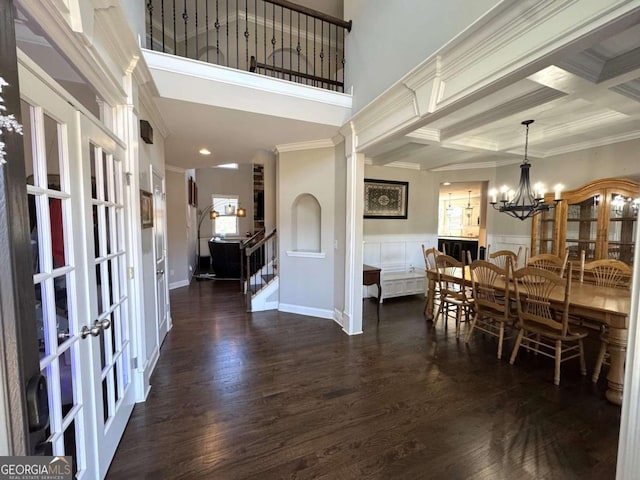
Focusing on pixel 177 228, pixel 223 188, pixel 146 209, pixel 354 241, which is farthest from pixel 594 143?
pixel 223 188

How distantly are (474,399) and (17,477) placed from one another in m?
2.65

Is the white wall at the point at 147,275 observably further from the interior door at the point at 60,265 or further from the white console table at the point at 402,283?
the white console table at the point at 402,283

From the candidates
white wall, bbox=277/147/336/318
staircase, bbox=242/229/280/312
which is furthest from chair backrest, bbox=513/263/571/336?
staircase, bbox=242/229/280/312

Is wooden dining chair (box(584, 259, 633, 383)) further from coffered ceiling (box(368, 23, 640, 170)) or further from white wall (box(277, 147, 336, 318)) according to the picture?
white wall (box(277, 147, 336, 318))

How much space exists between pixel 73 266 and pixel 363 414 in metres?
2.05

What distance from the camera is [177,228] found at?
6062 mm

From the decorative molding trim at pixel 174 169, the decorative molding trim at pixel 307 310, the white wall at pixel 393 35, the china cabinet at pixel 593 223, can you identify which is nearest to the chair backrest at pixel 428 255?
the decorative molding trim at pixel 307 310

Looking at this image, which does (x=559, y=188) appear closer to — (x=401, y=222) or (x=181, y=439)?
(x=401, y=222)

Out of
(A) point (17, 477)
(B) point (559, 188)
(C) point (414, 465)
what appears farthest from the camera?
(B) point (559, 188)

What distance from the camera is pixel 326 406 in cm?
221

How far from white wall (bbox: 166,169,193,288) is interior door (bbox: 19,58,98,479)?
4.89 m

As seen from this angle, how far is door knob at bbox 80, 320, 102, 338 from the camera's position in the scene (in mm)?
1350

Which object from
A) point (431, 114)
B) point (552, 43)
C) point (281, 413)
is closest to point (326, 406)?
point (281, 413)

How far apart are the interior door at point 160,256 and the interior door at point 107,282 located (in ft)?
3.74
